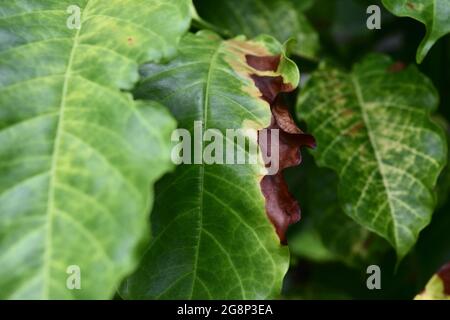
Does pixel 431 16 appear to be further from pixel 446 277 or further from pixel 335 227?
pixel 335 227

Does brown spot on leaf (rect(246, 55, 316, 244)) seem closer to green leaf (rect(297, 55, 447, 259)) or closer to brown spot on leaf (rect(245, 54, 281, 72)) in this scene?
brown spot on leaf (rect(245, 54, 281, 72))

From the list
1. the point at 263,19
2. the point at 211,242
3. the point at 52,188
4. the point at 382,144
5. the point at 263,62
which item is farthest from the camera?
the point at 263,19

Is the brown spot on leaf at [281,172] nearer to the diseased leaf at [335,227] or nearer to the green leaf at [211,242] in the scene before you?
the green leaf at [211,242]

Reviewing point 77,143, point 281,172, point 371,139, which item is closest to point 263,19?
point 371,139

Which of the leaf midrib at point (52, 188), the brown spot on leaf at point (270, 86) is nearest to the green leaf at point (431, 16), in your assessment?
the brown spot on leaf at point (270, 86)
